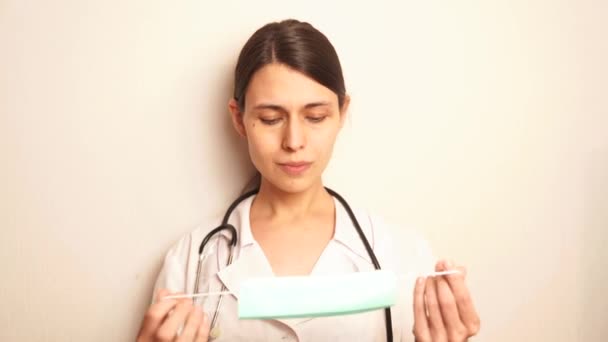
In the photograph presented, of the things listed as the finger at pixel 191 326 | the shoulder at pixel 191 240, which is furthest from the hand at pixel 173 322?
the shoulder at pixel 191 240

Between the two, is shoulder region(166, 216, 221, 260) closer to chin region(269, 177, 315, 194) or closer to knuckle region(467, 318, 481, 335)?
chin region(269, 177, 315, 194)

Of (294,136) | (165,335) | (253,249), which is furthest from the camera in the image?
(253,249)

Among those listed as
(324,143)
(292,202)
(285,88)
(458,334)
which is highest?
(285,88)

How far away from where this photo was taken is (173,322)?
2.68 ft

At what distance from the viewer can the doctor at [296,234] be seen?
0.88m

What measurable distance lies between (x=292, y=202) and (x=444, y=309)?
0.41 meters

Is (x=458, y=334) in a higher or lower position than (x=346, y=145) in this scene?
lower

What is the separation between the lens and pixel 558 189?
1.36 meters

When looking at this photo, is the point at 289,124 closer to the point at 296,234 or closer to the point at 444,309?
the point at 296,234

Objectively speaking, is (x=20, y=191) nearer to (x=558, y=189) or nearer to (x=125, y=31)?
(x=125, y=31)

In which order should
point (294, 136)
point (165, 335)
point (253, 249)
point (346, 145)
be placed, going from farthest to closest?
1. point (346, 145)
2. point (253, 249)
3. point (294, 136)
4. point (165, 335)

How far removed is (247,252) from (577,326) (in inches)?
40.0

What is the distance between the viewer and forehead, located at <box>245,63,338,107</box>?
95 centimetres

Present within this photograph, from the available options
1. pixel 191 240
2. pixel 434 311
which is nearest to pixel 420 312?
pixel 434 311
